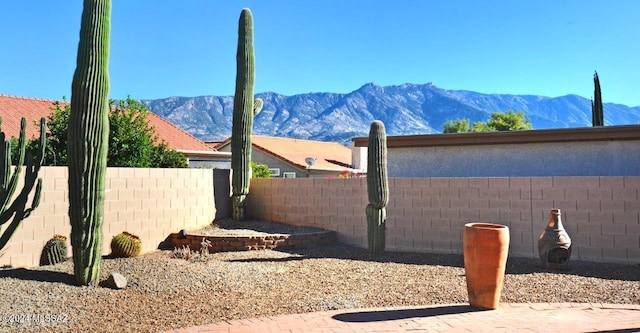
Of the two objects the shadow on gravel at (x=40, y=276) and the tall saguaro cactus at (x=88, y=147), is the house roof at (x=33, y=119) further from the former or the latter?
the tall saguaro cactus at (x=88, y=147)

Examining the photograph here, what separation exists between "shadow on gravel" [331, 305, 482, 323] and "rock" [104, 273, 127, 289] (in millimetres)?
3379

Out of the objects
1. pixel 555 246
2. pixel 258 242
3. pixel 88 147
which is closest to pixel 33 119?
pixel 258 242

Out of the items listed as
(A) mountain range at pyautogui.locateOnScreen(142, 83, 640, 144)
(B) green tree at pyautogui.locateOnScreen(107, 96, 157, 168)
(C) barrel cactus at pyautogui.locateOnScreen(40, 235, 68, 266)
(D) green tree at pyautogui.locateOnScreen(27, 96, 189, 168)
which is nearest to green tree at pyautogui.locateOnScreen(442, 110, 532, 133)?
(D) green tree at pyautogui.locateOnScreen(27, 96, 189, 168)

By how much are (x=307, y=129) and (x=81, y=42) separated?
151 meters

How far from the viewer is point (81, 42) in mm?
7777

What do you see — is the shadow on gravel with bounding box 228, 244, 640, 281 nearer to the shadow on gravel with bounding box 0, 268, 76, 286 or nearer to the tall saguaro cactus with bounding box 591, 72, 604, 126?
the shadow on gravel with bounding box 0, 268, 76, 286

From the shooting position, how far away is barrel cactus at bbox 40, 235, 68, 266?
9.87 metres

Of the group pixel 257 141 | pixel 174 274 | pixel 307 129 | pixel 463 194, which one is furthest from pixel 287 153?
pixel 307 129

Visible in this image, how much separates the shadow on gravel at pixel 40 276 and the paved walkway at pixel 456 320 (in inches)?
119

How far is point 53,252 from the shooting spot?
389 inches

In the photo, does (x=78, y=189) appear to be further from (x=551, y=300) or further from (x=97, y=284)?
(x=551, y=300)

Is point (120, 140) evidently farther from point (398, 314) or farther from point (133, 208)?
point (398, 314)

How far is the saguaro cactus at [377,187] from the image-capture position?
444 inches

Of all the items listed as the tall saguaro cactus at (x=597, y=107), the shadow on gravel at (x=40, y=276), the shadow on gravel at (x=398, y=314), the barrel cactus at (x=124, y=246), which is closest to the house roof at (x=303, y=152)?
the tall saguaro cactus at (x=597, y=107)
